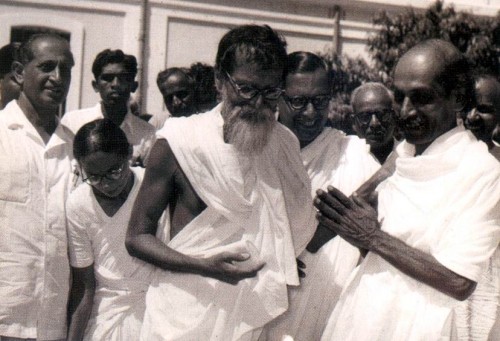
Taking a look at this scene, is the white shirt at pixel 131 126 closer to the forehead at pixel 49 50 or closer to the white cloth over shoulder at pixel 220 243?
the forehead at pixel 49 50

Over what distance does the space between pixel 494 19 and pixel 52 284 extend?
1106 cm

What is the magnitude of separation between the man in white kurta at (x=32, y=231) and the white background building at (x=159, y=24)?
283 inches

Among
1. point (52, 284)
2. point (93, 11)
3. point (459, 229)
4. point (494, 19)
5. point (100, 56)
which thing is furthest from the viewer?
point (494, 19)

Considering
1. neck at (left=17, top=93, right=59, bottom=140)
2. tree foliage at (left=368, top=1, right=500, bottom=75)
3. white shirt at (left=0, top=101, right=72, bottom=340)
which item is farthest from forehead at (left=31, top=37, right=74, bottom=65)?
tree foliage at (left=368, top=1, right=500, bottom=75)

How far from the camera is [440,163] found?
268cm

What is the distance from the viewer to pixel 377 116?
4680mm

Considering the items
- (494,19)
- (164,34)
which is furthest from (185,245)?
(494,19)

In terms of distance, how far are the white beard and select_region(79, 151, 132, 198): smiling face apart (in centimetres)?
75

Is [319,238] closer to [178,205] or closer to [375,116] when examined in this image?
[178,205]

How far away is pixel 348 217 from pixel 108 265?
1.30 meters

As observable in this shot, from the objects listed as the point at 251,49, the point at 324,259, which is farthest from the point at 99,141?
the point at 324,259

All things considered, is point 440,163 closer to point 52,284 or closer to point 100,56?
point 52,284

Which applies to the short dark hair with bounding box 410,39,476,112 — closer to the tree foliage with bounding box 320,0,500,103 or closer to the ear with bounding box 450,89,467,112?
the ear with bounding box 450,89,467,112

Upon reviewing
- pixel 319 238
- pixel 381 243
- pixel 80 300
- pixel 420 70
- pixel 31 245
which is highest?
pixel 420 70
